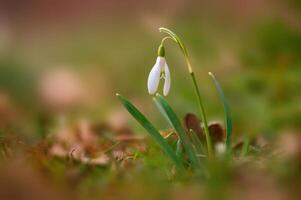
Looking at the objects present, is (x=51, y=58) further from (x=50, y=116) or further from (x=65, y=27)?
(x=50, y=116)

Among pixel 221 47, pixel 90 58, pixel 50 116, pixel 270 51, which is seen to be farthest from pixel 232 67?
pixel 90 58

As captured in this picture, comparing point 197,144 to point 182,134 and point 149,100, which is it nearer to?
point 182,134

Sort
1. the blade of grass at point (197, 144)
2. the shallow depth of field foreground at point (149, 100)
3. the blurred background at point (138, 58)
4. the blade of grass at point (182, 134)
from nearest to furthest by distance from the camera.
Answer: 1. the shallow depth of field foreground at point (149, 100)
2. the blade of grass at point (182, 134)
3. the blade of grass at point (197, 144)
4. the blurred background at point (138, 58)

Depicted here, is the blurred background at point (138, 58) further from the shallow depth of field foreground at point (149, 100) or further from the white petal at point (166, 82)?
the white petal at point (166, 82)

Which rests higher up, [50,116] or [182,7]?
[182,7]

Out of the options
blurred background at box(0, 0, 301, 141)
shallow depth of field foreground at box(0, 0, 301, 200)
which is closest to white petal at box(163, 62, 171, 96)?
shallow depth of field foreground at box(0, 0, 301, 200)

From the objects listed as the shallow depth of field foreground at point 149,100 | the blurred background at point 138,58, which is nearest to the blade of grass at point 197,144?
the shallow depth of field foreground at point 149,100

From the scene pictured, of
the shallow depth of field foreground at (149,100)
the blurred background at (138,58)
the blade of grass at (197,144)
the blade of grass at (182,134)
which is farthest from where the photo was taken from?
the blurred background at (138,58)
